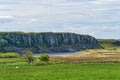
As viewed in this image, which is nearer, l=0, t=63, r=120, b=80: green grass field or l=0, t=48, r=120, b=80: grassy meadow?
l=0, t=63, r=120, b=80: green grass field

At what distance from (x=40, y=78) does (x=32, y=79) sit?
1675 mm

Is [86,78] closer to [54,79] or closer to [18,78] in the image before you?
[54,79]

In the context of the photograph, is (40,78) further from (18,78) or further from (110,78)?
(110,78)

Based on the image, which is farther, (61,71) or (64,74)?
(61,71)

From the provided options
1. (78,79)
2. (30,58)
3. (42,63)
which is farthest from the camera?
(30,58)

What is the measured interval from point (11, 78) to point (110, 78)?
514 inches

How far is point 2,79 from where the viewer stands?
51.3 metres

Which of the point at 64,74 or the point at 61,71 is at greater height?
the point at 64,74

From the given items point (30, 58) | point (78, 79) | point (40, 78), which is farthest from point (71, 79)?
point (30, 58)

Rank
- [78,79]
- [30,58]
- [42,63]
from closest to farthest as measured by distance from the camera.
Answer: [78,79] → [42,63] → [30,58]

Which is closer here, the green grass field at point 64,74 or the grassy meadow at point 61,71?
the green grass field at point 64,74

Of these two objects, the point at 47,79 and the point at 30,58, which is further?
the point at 30,58

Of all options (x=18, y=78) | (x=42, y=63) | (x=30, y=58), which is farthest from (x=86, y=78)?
(x=30, y=58)

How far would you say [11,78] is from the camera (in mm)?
52688
